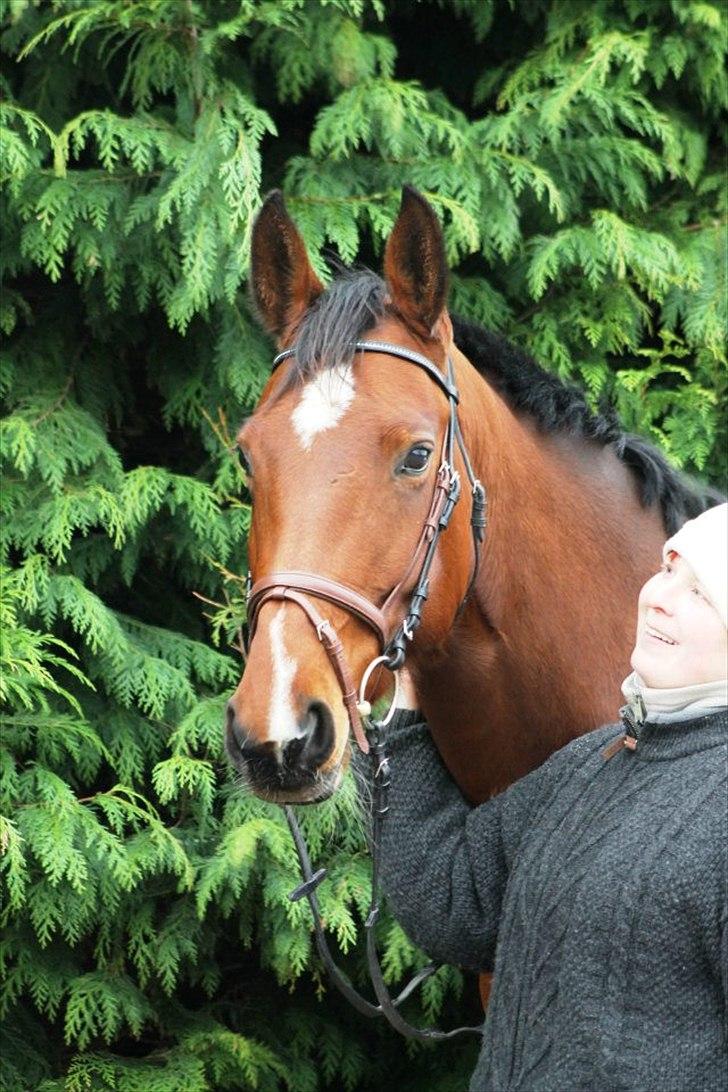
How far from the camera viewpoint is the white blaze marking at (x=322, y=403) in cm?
211

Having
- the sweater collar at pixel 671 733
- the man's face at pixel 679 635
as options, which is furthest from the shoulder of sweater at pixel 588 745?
the man's face at pixel 679 635

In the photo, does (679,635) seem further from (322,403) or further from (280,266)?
(280,266)

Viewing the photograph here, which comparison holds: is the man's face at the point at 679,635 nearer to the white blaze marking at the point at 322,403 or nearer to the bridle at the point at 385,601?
the bridle at the point at 385,601

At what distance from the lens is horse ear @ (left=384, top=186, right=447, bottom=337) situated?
2295mm

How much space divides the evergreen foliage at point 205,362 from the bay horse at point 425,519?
0.66m

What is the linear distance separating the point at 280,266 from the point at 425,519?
2.00 feet

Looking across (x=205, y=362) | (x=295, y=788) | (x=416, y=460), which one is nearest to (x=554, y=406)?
(x=416, y=460)

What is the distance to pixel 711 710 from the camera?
176 centimetres

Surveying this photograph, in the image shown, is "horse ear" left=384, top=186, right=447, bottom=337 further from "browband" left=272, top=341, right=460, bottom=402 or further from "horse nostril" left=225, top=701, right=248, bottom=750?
"horse nostril" left=225, top=701, right=248, bottom=750

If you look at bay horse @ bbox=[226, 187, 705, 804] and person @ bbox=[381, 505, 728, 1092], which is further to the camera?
bay horse @ bbox=[226, 187, 705, 804]

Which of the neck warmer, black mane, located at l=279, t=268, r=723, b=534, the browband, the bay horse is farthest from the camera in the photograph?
black mane, located at l=279, t=268, r=723, b=534

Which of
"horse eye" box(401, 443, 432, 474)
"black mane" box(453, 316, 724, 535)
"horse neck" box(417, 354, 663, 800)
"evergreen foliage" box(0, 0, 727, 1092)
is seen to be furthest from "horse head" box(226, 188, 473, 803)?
"evergreen foliage" box(0, 0, 727, 1092)

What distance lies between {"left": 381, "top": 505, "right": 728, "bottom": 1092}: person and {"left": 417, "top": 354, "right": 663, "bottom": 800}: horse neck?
41 cm

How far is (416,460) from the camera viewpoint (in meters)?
2.17
